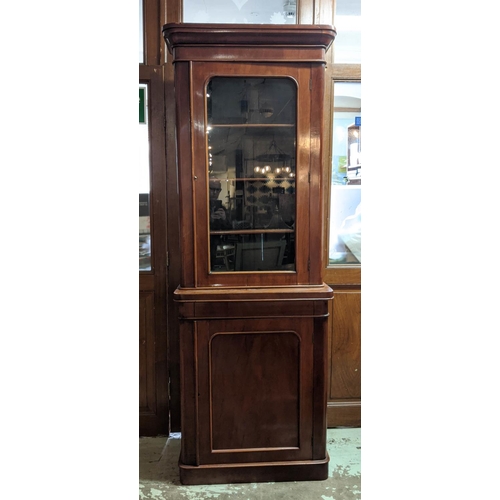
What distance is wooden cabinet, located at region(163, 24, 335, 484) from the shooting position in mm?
1763

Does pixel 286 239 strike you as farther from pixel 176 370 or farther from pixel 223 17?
pixel 223 17

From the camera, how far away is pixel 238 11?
2070 mm

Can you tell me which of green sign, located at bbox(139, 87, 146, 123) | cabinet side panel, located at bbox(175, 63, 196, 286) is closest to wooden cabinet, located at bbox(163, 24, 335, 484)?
cabinet side panel, located at bbox(175, 63, 196, 286)

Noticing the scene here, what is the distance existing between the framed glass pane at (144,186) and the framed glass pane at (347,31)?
967 millimetres

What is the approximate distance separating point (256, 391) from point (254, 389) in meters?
0.01

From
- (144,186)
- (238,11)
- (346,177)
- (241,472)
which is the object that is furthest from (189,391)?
(238,11)

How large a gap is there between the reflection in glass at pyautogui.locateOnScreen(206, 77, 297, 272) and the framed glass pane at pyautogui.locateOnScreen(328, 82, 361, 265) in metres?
0.50

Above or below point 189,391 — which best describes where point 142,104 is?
above

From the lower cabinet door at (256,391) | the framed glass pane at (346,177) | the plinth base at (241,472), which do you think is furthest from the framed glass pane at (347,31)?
the plinth base at (241,472)

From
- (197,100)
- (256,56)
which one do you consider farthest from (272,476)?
(256,56)

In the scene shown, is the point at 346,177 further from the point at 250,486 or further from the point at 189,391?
the point at 250,486

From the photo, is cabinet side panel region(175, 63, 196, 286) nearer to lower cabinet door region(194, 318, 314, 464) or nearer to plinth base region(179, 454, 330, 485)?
lower cabinet door region(194, 318, 314, 464)

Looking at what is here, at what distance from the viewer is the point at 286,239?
72.1 inches

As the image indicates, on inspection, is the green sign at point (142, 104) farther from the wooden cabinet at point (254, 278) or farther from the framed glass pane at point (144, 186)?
the wooden cabinet at point (254, 278)
